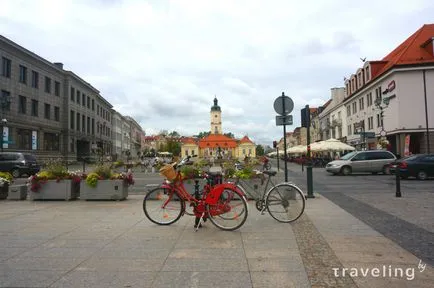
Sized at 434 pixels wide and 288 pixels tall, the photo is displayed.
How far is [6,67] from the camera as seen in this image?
44.8m

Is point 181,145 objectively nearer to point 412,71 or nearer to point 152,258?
point 412,71

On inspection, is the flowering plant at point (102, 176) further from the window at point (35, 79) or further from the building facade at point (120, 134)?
the building facade at point (120, 134)

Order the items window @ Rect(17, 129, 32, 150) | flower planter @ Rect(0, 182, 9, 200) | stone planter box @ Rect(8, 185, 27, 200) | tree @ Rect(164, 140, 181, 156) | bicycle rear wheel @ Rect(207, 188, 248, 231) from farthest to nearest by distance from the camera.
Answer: tree @ Rect(164, 140, 181, 156) → window @ Rect(17, 129, 32, 150) → flower planter @ Rect(0, 182, 9, 200) → stone planter box @ Rect(8, 185, 27, 200) → bicycle rear wheel @ Rect(207, 188, 248, 231)

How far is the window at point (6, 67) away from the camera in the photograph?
44094mm

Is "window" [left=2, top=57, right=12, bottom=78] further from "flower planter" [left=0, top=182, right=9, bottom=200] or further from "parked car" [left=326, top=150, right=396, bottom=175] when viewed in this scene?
"flower planter" [left=0, top=182, right=9, bottom=200]

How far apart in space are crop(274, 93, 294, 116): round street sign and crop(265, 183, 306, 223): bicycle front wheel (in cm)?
479

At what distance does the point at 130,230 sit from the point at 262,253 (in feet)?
9.19

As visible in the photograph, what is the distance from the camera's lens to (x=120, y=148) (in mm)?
118312

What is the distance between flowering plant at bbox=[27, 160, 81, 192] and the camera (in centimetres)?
1182

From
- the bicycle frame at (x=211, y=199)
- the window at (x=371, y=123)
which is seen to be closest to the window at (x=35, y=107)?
the window at (x=371, y=123)

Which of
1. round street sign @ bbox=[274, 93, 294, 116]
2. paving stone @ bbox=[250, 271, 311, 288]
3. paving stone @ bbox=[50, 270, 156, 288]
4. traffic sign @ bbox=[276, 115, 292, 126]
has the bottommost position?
paving stone @ bbox=[250, 271, 311, 288]

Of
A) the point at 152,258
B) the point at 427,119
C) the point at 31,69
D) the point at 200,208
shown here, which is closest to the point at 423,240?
the point at 200,208

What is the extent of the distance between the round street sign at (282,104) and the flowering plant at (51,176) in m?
6.35

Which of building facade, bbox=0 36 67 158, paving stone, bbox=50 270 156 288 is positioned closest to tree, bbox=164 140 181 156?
building facade, bbox=0 36 67 158
